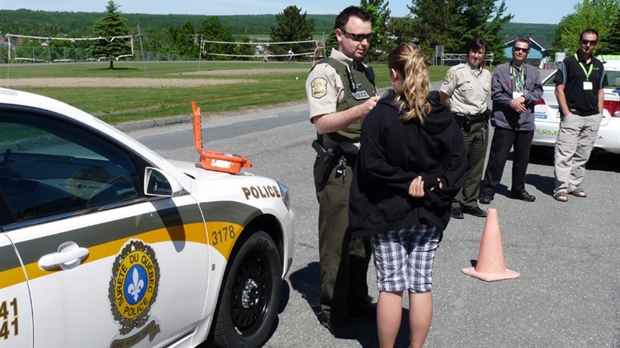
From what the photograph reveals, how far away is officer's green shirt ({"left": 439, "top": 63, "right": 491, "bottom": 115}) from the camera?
7359 millimetres

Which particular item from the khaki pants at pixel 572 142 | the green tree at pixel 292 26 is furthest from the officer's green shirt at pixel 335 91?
the green tree at pixel 292 26

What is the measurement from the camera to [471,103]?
292 inches

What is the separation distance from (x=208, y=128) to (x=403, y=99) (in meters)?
11.2

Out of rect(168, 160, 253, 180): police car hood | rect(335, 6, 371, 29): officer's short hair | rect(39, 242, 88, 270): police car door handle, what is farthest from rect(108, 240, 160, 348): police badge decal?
rect(335, 6, 371, 29): officer's short hair

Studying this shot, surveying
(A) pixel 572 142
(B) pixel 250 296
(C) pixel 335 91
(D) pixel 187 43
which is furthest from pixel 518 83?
(D) pixel 187 43

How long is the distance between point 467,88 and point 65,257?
5.52 metres

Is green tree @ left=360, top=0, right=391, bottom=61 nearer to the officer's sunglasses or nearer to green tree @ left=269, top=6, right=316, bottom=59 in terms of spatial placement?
green tree @ left=269, top=6, right=316, bottom=59

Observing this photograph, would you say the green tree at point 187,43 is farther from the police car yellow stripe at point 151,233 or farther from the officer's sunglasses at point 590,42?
the police car yellow stripe at point 151,233

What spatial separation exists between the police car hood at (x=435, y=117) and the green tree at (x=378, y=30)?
251 feet

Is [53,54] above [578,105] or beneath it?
beneath

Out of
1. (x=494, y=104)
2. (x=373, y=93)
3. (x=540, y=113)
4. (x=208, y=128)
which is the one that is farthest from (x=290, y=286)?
(x=208, y=128)

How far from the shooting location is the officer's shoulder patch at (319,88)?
399 centimetres

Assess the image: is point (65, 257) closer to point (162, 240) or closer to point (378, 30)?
point (162, 240)

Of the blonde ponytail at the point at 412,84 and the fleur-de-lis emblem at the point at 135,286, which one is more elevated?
the blonde ponytail at the point at 412,84
